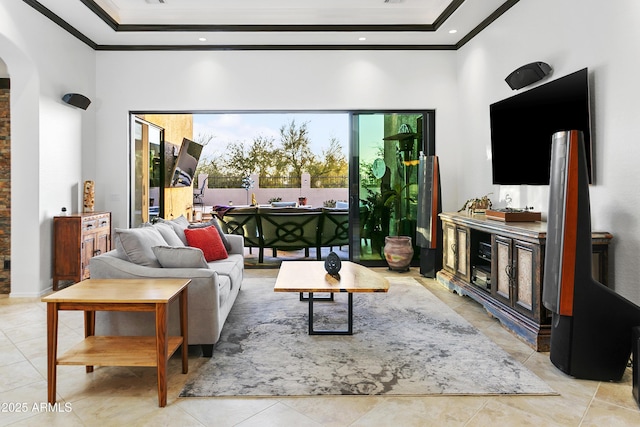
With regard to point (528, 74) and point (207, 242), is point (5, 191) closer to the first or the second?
point (207, 242)

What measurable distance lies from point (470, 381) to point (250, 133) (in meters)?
10.3

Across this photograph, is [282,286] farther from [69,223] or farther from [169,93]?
[169,93]

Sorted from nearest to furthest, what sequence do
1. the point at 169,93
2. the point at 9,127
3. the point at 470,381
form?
the point at 470,381, the point at 9,127, the point at 169,93

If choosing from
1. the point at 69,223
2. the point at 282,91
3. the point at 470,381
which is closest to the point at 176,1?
the point at 282,91

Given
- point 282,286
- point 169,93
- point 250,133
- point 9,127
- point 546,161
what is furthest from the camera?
point 250,133

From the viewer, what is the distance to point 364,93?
5703mm

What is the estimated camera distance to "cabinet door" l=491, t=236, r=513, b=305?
11.2 ft

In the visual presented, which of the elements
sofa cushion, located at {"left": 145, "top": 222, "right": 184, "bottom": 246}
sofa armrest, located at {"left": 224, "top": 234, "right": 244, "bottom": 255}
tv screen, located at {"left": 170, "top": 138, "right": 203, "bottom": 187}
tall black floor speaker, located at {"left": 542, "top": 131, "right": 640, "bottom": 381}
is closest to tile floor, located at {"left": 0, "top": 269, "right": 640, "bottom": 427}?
tall black floor speaker, located at {"left": 542, "top": 131, "right": 640, "bottom": 381}

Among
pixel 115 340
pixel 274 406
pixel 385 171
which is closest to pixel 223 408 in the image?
pixel 274 406

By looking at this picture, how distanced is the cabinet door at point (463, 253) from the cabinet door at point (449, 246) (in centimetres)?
8

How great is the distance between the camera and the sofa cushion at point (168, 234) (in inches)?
143

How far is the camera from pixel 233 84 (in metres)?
5.64

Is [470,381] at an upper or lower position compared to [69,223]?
lower

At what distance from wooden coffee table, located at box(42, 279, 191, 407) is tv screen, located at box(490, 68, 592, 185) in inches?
124
